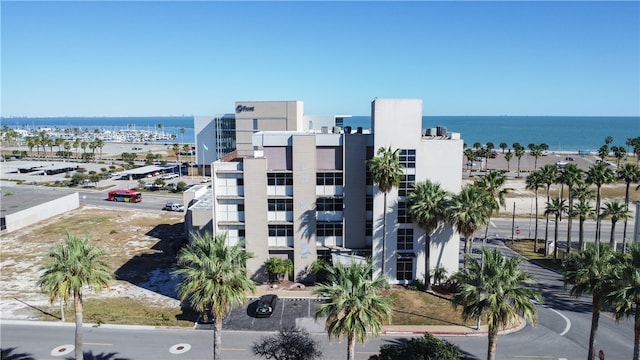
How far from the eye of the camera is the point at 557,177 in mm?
55188

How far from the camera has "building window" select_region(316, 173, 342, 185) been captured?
150ft

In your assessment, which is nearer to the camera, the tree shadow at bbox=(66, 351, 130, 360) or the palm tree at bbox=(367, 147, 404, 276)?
the tree shadow at bbox=(66, 351, 130, 360)

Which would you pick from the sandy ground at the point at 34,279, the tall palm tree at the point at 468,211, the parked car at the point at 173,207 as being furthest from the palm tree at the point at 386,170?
the parked car at the point at 173,207

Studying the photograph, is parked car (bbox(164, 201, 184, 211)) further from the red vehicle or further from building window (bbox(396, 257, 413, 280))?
building window (bbox(396, 257, 413, 280))

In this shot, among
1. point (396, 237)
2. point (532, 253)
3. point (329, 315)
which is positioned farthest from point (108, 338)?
point (532, 253)

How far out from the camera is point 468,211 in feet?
132

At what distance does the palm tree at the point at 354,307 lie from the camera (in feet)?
73.7

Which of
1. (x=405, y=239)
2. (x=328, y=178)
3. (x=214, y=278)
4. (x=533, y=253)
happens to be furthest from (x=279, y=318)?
(x=533, y=253)

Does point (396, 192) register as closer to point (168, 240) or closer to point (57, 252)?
point (57, 252)

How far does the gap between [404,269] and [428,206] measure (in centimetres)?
827

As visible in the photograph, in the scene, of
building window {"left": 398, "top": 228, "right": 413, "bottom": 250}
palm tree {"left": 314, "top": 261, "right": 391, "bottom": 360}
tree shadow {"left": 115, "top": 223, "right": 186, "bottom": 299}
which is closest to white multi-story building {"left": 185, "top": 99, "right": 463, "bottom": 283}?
building window {"left": 398, "top": 228, "right": 413, "bottom": 250}

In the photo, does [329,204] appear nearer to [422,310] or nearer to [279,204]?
[279,204]

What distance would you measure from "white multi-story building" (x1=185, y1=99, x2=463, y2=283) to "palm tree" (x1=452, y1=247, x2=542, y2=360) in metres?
20.1

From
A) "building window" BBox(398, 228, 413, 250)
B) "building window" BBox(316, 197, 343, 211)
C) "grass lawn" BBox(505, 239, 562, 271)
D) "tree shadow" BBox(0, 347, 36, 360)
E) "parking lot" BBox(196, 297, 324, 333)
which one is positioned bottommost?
"tree shadow" BBox(0, 347, 36, 360)
